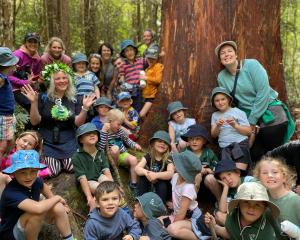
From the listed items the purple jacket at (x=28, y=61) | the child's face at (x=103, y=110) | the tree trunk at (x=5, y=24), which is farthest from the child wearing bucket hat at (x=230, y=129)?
the tree trunk at (x=5, y=24)

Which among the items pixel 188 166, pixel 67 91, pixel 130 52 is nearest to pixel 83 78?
pixel 67 91

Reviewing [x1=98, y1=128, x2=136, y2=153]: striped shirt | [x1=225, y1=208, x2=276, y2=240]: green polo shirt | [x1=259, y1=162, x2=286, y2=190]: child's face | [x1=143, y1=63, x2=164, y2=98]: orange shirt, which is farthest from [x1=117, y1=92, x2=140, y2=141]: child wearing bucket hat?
[x1=225, y1=208, x2=276, y2=240]: green polo shirt

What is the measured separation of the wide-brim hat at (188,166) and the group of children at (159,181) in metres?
0.01

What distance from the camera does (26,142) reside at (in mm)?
5250

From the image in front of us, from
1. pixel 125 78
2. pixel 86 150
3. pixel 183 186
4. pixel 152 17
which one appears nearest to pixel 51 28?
pixel 125 78

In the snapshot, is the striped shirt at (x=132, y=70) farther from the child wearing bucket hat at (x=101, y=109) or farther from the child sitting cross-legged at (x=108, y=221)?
the child sitting cross-legged at (x=108, y=221)

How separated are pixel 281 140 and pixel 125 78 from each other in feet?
12.2

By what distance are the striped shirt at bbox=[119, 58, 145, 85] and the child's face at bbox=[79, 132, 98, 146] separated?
107 inches

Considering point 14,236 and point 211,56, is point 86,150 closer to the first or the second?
point 14,236

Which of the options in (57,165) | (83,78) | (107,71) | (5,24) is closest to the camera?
(57,165)

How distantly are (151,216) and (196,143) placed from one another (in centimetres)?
153

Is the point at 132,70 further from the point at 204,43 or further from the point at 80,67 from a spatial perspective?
the point at 204,43

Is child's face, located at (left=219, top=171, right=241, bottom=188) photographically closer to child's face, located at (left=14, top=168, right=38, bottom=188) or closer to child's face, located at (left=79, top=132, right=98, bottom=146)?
child's face, located at (left=79, top=132, right=98, bottom=146)

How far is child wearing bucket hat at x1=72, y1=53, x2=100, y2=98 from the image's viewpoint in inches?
294
